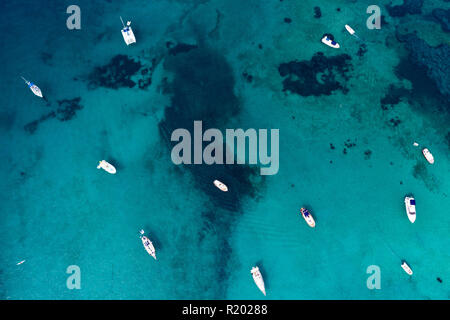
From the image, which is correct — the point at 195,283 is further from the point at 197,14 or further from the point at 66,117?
the point at 197,14

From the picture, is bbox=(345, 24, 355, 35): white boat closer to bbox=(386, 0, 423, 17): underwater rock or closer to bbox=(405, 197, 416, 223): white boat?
bbox=(386, 0, 423, 17): underwater rock

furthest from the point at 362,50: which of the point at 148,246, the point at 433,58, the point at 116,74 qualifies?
the point at 148,246

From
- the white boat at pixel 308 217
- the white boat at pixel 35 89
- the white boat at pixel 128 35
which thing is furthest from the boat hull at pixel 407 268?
the white boat at pixel 35 89

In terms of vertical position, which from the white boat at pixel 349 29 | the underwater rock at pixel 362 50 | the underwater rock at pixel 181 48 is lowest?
the underwater rock at pixel 181 48

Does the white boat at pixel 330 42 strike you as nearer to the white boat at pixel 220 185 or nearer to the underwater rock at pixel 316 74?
the underwater rock at pixel 316 74

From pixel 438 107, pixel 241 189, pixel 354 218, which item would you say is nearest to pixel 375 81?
pixel 438 107

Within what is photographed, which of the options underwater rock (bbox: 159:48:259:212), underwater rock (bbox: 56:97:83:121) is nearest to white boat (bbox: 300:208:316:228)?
underwater rock (bbox: 159:48:259:212)

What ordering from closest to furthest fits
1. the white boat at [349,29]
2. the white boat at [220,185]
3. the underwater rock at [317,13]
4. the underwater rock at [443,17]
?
the white boat at [220,185] < the white boat at [349,29] < the underwater rock at [443,17] < the underwater rock at [317,13]
